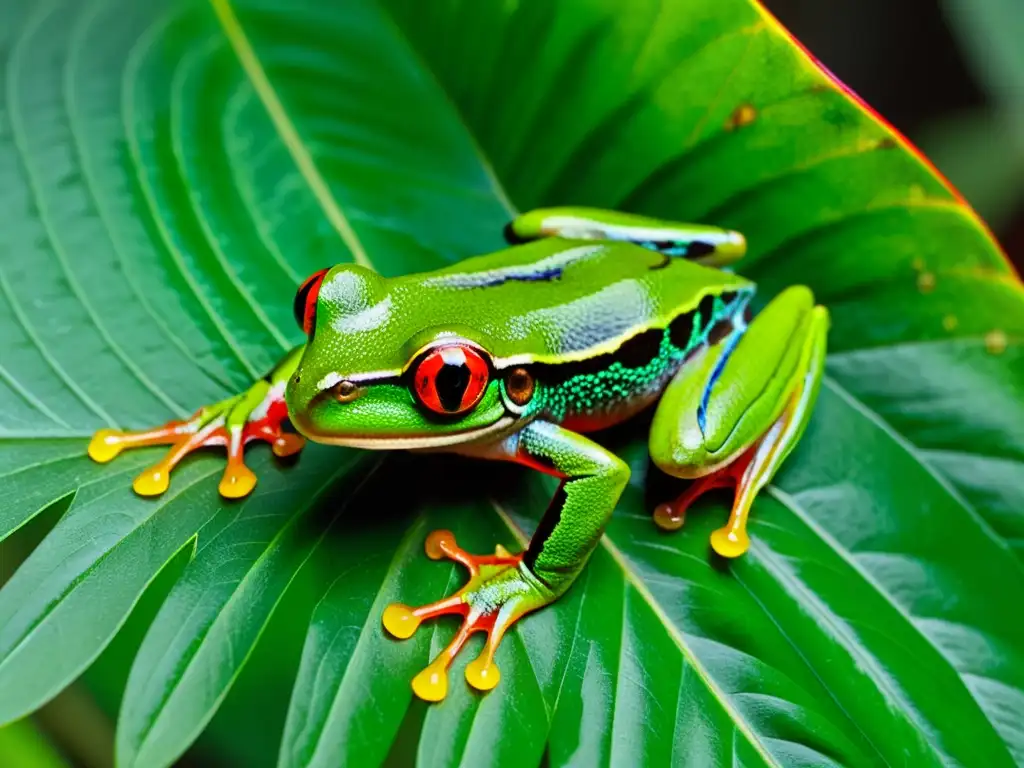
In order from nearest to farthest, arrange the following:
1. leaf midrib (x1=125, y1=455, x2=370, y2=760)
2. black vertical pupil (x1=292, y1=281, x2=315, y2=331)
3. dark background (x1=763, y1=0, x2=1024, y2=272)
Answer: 1. leaf midrib (x1=125, y1=455, x2=370, y2=760)
2. black vertical pupil (x1=292, y1=281, x2=315, y2=331)
3. dark background (x1=763, y1=0, x2=1024, y2=272)

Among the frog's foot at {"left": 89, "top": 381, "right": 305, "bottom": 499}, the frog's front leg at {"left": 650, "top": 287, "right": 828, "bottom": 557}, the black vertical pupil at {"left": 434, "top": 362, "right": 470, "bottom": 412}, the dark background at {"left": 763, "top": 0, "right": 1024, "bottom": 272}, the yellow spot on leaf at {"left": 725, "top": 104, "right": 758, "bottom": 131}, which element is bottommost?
the frog's foot at {"left": 89, "top": 381, "right": 305, "bottom": 499}

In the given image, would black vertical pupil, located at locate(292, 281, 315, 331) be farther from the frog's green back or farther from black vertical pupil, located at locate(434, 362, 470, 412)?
black vertical pupil, located at locate(434, 362, 470, 412)

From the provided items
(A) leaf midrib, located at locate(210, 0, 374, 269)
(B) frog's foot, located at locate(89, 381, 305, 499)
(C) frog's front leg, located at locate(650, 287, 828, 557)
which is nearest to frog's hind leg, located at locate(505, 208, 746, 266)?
(C) frog's front leg, located at locate(650, 287, 828, 557)

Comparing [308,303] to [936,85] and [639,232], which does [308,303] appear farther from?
[936,85]

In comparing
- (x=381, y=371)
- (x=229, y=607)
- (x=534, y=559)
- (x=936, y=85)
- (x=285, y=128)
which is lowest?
(x=229, y=607)

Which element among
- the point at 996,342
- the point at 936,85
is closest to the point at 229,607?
the point at 996,342

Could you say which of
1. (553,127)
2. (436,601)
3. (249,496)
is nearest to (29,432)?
(249,496)

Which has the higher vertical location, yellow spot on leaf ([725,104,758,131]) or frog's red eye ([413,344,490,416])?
yellow spot on leaf ([725,104,758,131])
